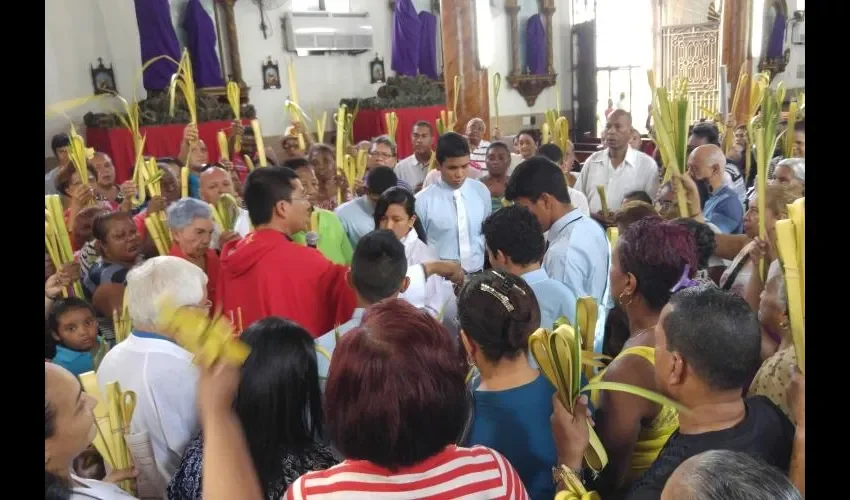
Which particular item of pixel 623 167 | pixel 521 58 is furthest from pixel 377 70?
pixel 623 167

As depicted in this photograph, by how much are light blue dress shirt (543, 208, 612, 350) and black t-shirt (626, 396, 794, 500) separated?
3.90 ft

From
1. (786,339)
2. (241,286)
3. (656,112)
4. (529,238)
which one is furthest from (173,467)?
(656,112)

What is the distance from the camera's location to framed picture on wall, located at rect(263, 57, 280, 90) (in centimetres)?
964

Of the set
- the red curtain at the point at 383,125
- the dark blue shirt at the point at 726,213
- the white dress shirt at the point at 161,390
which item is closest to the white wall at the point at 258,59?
the red curtain at the point at 383,125

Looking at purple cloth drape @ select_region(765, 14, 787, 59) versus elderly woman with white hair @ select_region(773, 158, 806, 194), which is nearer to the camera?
elderly woman with white hair @ select_region(773, 158, 806, 194)

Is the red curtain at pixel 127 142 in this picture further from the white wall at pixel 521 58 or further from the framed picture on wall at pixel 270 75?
the white wall at pixel 521 58

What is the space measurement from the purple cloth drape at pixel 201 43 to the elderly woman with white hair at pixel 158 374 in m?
7.55

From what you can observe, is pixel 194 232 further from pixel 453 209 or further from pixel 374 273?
pixel 453 209

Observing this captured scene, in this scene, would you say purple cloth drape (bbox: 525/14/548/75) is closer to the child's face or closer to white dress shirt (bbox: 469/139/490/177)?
white dress shirt (bbox: 469/139/490/177)

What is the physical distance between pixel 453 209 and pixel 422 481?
273 centimetres

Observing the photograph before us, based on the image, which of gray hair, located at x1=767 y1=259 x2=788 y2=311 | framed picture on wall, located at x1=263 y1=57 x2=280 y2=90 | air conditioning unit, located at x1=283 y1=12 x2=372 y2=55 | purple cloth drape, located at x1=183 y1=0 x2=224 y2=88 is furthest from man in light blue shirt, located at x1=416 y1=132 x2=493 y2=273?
air conditioning unit, located at x1=283 y1=12 x2=372 y2=55

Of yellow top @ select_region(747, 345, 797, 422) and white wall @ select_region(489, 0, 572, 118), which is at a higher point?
white wall @ select_region(489, 0, 572, 118)

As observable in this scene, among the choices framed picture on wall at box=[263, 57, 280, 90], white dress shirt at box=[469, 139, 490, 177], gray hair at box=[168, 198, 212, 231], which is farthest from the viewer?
framed picture on wall at box=[263, 57, 280, 90]

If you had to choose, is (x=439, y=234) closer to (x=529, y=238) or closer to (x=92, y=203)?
(x=529, y=238)
